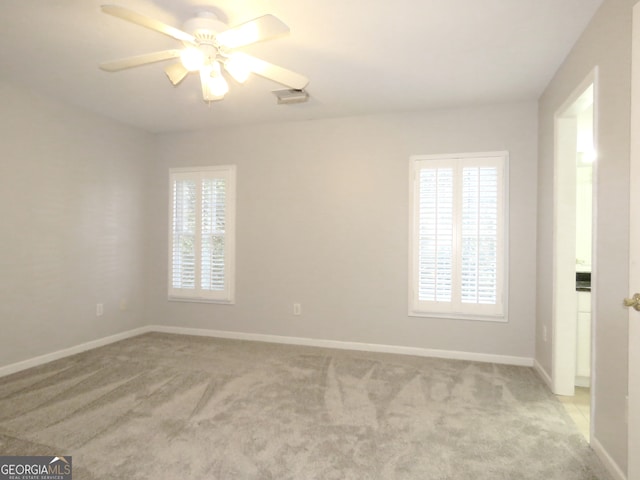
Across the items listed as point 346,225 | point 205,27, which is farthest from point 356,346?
point 205,27

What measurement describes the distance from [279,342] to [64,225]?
258 centimetres

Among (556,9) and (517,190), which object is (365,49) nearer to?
(556,9)

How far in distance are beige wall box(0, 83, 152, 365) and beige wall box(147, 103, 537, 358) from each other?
1.82 feet

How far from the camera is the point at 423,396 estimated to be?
2.83m

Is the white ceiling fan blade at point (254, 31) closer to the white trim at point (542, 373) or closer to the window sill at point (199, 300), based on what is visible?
the window sill at point (199, 300)

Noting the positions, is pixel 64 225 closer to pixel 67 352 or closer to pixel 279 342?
pixel 67 352

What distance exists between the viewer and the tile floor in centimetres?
244

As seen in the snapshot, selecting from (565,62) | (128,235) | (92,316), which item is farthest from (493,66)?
(92,316)

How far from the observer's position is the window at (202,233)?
446 centimetres

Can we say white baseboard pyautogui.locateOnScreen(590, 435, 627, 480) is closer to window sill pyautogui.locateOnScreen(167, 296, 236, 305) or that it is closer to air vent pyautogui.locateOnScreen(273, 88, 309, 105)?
air vent pyautogui.locateOnScreen(273, 88, 309, 105)

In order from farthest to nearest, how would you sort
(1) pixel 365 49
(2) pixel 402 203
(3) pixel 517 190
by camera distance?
(2) pixel 402 203
(3) pixel 517 190
(1) pixel 365 49

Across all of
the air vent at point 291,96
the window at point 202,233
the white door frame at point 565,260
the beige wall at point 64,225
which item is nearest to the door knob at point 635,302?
the white door frame at point 565,260

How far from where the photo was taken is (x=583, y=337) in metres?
3.01

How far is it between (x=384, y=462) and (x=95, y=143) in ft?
13.8
